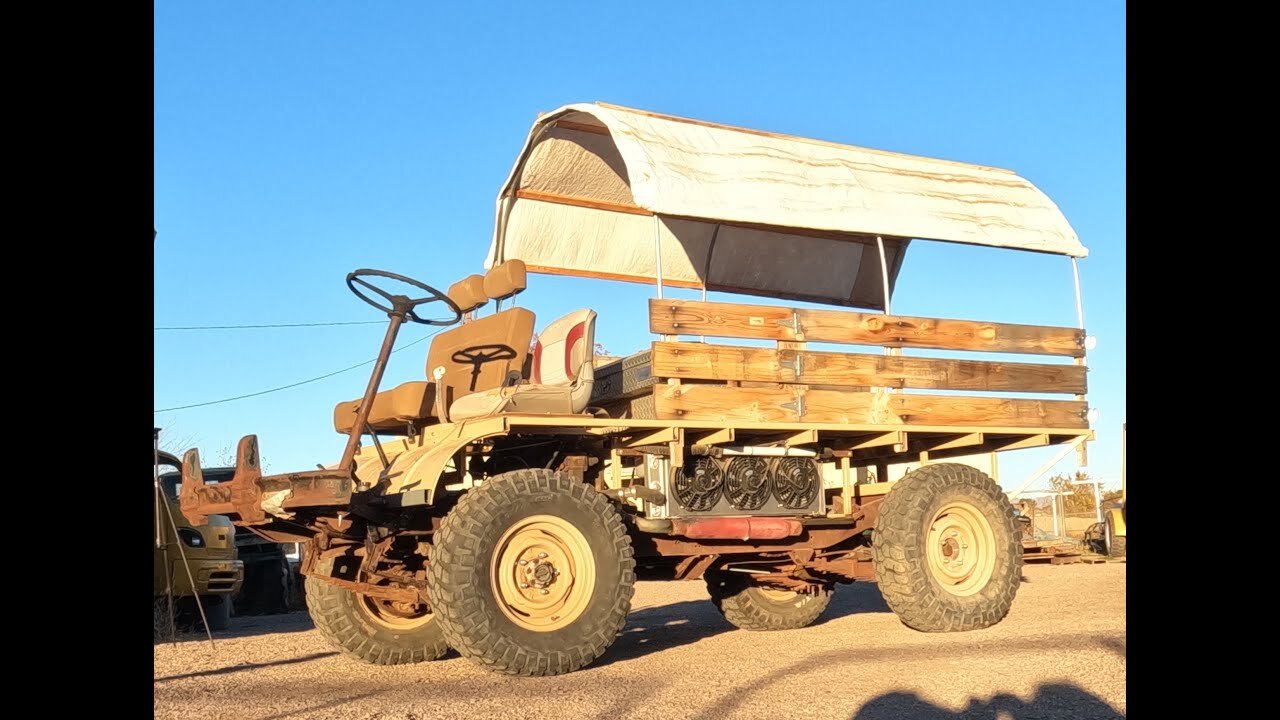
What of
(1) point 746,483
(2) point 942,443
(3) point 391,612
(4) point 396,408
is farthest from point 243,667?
(2) point 942,443

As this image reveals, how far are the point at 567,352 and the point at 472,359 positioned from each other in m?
0.68

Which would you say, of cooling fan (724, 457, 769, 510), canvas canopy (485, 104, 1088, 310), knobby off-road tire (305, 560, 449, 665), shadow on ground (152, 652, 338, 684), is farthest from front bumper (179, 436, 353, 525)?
cooling fan (724, 457, 769, 510)

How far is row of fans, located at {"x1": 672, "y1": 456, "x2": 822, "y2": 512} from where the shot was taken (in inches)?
341

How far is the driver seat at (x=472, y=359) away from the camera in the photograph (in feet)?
27.3

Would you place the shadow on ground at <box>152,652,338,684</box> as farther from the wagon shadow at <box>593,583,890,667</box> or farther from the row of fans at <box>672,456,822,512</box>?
the row of fans at <box>672,456,822,512</box>

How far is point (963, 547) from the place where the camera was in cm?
950

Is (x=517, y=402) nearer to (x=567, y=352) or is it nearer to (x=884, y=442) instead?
(x=567, y=352)

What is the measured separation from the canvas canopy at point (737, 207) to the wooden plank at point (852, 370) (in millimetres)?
716

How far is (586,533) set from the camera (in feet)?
24.8

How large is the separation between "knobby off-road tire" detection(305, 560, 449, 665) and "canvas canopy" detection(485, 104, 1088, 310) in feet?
10.3

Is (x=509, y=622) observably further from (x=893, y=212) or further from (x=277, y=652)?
(x=893, y=212)

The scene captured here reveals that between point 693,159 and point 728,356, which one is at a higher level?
point 693,159
